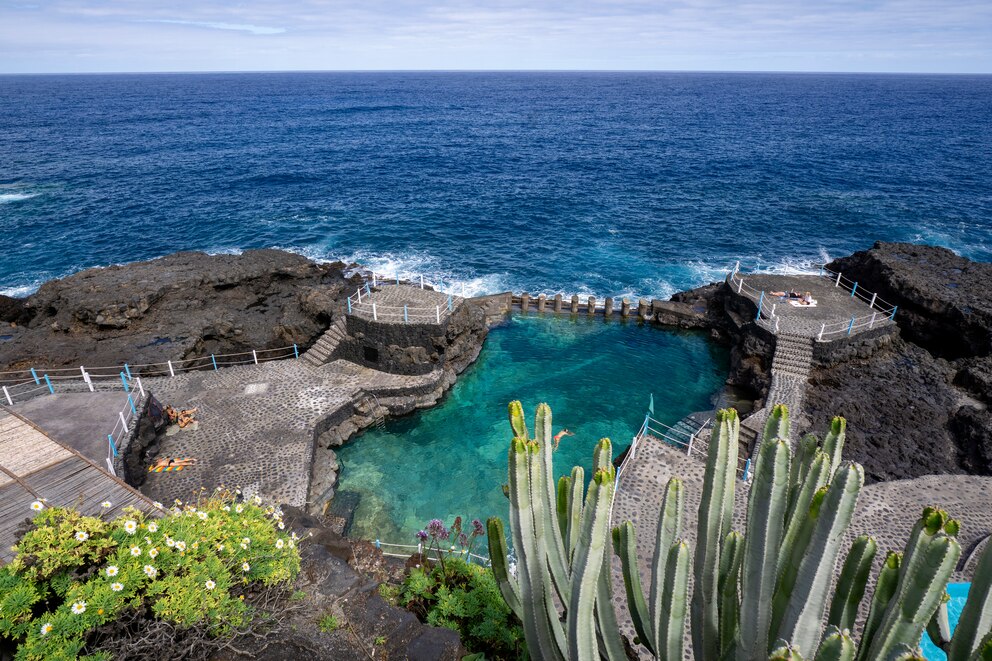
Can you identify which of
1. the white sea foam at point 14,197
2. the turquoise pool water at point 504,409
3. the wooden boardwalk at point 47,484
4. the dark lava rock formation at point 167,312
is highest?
the white sea foam at point 14,197

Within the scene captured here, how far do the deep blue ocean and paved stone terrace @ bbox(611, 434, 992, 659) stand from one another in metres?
23.6

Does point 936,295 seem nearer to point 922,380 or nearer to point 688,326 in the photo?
point 922,380

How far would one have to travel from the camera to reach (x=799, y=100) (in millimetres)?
187500

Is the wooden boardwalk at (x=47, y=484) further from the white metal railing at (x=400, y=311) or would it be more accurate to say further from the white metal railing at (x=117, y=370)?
the white metal railing at (x=400, y=311)

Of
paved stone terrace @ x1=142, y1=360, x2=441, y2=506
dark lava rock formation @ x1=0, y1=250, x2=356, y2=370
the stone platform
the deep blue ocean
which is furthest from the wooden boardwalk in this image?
the deep blue ocean

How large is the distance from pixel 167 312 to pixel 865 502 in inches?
1523

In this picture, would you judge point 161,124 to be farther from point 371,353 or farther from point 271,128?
point 371,353

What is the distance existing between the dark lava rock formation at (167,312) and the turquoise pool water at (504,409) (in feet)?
33.3

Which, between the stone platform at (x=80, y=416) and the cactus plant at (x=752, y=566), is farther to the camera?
the stone platform at (x=80, y=416)

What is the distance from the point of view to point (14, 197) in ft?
201

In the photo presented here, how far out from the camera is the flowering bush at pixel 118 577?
7.41 m

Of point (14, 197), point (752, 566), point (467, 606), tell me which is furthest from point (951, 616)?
point (14, 197)

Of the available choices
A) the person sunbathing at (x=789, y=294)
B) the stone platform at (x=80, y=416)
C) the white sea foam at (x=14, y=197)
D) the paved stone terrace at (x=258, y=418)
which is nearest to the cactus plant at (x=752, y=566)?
the paved stone terrace at (x=258, y=418)

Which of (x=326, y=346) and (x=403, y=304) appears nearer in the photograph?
(x=326, y=346)
